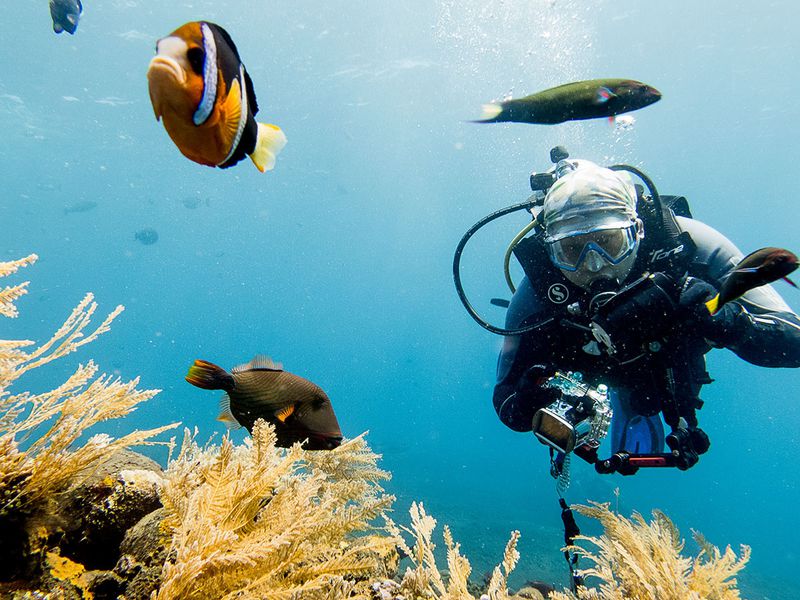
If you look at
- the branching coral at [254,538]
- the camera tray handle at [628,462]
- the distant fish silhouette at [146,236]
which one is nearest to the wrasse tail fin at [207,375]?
the branching coral at [254,538]

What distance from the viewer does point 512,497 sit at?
29.4 metres

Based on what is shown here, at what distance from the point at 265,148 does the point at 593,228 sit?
3.71 metres

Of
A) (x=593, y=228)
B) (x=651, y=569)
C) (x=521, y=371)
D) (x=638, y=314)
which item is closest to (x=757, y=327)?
(x=638, y=314)

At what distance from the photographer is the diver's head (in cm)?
405

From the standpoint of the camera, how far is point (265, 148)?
1053 mm

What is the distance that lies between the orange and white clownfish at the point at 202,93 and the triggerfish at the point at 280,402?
1084 millimetres

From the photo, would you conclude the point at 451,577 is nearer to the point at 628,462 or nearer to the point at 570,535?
the point at 570,535

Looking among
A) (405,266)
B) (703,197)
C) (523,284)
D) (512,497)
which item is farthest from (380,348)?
(523,284)

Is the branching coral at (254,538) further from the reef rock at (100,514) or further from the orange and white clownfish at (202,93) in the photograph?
the orange and white clownfish at (202,93)

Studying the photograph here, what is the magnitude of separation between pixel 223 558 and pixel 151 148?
47.9 m

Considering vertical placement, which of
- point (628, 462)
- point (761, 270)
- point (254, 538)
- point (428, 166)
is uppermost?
point (428, 166)

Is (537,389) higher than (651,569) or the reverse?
higher

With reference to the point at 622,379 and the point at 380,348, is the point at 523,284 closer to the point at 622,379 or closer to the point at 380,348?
the point at 622,379

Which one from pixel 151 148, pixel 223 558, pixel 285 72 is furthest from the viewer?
pixel 151 148
